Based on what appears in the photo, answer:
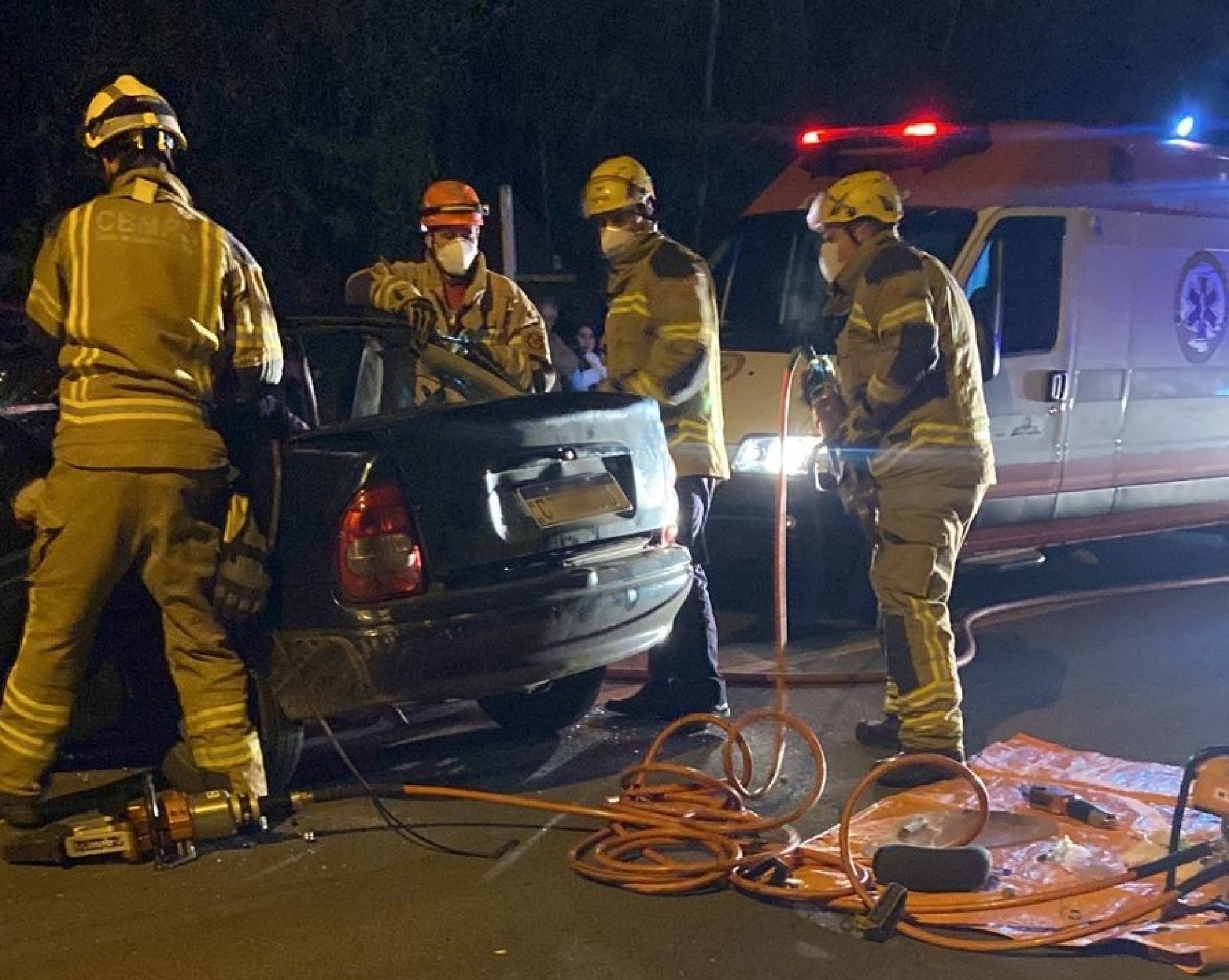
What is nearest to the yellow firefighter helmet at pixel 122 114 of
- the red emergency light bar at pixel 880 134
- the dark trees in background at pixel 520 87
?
the red emergency light bar at pixel 880 134

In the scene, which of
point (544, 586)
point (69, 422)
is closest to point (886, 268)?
point (544, 586)

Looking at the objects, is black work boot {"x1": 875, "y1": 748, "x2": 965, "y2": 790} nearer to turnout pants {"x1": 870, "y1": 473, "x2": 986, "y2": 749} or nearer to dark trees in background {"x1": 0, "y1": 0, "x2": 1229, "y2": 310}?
turnout pants {"x1": 870, "y1": 473, "x2": 986, "y2": 749}

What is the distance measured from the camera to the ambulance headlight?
6355mm

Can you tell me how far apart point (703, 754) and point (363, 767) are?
111 centimetres

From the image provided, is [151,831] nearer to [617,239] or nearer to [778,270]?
[617,239]

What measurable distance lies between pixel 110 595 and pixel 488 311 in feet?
7.33

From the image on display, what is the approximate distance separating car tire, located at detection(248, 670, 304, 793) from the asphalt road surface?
0.22 metres

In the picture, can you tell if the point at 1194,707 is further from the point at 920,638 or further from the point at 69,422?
the point at 69,422

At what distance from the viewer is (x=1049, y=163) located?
7.12m

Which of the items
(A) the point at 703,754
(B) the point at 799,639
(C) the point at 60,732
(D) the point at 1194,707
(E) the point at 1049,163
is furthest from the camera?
(E) the point at 1049,163

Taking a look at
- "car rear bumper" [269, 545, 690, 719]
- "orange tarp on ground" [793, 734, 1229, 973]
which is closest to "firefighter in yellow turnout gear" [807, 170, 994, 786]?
"orange tarp on ground" [793, 734, 1229, 973]

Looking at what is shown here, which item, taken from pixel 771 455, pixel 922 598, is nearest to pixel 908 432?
pixel 922 598

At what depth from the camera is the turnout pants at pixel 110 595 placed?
3.96 meters

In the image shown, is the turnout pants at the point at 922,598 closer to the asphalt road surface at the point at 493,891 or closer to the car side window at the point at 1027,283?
the asphalt road surface at the point at 493,891
